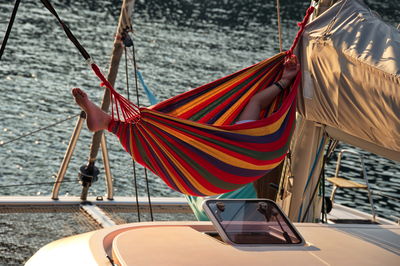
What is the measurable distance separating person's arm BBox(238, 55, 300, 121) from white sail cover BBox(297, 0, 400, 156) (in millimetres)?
97

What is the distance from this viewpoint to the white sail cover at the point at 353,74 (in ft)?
17.4

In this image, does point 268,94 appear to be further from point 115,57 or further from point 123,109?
point 115,57

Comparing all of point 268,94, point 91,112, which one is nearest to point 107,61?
point 268,94

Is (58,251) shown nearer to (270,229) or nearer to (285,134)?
(270,229)

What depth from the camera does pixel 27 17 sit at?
31469 millimetres

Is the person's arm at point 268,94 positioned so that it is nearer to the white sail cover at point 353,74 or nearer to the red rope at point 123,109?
the white sail cover at point 353,74

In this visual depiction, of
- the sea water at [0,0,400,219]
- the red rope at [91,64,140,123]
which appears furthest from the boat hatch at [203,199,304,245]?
the sea water at [0,0,400,219]

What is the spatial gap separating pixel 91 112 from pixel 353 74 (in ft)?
6.61

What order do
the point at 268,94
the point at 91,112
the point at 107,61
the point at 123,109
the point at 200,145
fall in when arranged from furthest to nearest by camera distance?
the point at 107,61 < the point at 268,94 < the point at 123,109 < the point at 200,145 < the point at 91,112

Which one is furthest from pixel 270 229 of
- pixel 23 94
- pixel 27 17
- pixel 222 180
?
pixel 27 17

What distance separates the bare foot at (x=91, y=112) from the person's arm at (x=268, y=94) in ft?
4.41

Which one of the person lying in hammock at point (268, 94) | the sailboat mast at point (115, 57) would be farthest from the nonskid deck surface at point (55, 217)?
the person lying in hammock at point (268, 94)

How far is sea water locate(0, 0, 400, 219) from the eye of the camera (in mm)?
15570

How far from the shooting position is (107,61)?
26.3m
